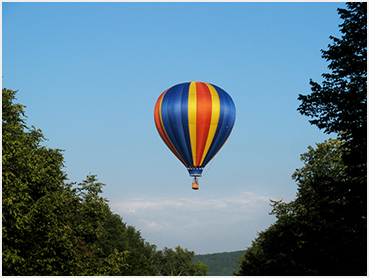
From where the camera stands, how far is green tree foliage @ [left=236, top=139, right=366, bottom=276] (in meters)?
33.2

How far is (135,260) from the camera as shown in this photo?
233 feet

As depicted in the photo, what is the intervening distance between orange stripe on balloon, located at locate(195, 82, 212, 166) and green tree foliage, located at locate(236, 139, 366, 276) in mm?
8979

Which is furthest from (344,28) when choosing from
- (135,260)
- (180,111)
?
(135,260)

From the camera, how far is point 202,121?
46125mm

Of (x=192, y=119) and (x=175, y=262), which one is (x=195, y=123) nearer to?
(x=192, y=119)

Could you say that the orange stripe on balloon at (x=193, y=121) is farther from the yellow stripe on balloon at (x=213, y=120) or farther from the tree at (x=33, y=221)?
the tree at (x=33, y=221)

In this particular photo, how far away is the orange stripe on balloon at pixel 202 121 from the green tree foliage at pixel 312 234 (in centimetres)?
898

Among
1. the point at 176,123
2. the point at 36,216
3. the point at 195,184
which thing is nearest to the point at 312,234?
the point at 195,184

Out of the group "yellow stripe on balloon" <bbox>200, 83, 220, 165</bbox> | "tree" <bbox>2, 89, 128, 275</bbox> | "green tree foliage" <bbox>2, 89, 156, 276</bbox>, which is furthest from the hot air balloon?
"tree" <bbox>2, 89, 128, 275</bbox>

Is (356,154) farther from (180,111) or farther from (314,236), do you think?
(180,111)

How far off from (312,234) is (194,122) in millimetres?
15747

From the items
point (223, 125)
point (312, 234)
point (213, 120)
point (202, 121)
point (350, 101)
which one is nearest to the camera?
point (350, 101)

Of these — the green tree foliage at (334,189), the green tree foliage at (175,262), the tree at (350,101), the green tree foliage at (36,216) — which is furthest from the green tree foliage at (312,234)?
the green tree foliage at (175,262)

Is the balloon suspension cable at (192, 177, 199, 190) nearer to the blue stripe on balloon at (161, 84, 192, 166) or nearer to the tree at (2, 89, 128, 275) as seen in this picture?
the blue stripe on balloon at (161, 84, 192, 166)
